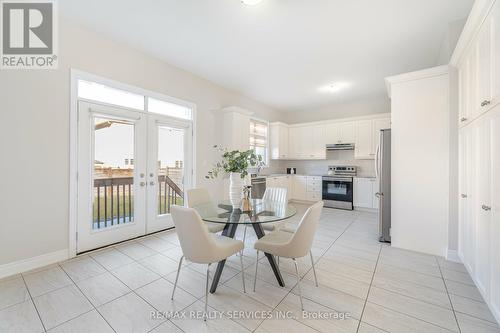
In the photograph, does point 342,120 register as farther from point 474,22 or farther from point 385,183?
point 474,22

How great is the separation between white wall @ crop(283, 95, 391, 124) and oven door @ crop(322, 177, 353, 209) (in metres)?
1.99

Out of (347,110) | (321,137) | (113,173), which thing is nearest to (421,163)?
(321,137)

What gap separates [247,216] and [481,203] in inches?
85.0

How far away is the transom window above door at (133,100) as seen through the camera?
2811mm

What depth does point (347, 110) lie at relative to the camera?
240 inches

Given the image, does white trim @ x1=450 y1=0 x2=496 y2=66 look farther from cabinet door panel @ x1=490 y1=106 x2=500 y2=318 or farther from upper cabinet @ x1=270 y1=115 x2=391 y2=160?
upper cabinet @ x1=270 y1=115 x2=391 y2=160

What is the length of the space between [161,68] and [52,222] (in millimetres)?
2732

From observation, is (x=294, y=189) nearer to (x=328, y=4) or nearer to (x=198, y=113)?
(x=198, y=113)

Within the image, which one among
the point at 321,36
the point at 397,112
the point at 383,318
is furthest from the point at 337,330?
the point at 321,36

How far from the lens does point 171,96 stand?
12.2 ft

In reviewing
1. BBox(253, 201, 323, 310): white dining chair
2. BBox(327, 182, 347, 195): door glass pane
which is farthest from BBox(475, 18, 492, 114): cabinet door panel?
BBox(327, 182, 347, 195): door glass pane

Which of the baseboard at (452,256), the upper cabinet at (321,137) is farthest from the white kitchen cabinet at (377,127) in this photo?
the baseboard at (452,256)

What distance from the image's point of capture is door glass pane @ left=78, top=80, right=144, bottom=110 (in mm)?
2771

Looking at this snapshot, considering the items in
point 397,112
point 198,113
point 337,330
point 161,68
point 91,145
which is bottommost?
point 337,330
